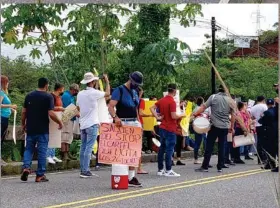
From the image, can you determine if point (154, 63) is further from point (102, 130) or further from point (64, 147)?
point (64, 147)

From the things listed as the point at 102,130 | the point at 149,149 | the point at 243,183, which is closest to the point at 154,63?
the point at 102,130

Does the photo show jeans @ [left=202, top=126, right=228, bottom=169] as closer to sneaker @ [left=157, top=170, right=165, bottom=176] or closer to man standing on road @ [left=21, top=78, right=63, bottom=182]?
sneaker @ [left=157, top=170, right=165, bottom=176]

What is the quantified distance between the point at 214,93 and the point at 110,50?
2261 millimetres

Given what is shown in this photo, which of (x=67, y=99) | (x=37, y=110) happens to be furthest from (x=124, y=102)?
(x=67, y=99)

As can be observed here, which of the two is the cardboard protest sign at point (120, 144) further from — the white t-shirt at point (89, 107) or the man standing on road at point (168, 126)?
the man standing on road at point (168, 126)

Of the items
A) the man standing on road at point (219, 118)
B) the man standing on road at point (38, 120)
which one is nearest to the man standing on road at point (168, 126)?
the man standing on road at point (219, 118)

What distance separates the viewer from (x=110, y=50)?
519 inches

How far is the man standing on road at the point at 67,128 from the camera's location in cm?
1259

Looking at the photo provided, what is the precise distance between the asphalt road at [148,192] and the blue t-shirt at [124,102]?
1.01 m

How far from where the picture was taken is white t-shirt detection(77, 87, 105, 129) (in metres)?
10.9

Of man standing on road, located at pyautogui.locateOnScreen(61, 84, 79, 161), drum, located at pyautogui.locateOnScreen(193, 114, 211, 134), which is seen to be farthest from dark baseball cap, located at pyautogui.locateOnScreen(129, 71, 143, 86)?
drum, located at pyautogui.locateOnScreen(193, 114, 211, 134)

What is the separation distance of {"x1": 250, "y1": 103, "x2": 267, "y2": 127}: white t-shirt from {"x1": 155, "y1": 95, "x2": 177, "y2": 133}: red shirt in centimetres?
267

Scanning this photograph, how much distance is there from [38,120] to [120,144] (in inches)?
52.9

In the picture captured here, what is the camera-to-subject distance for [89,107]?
10.9 m
